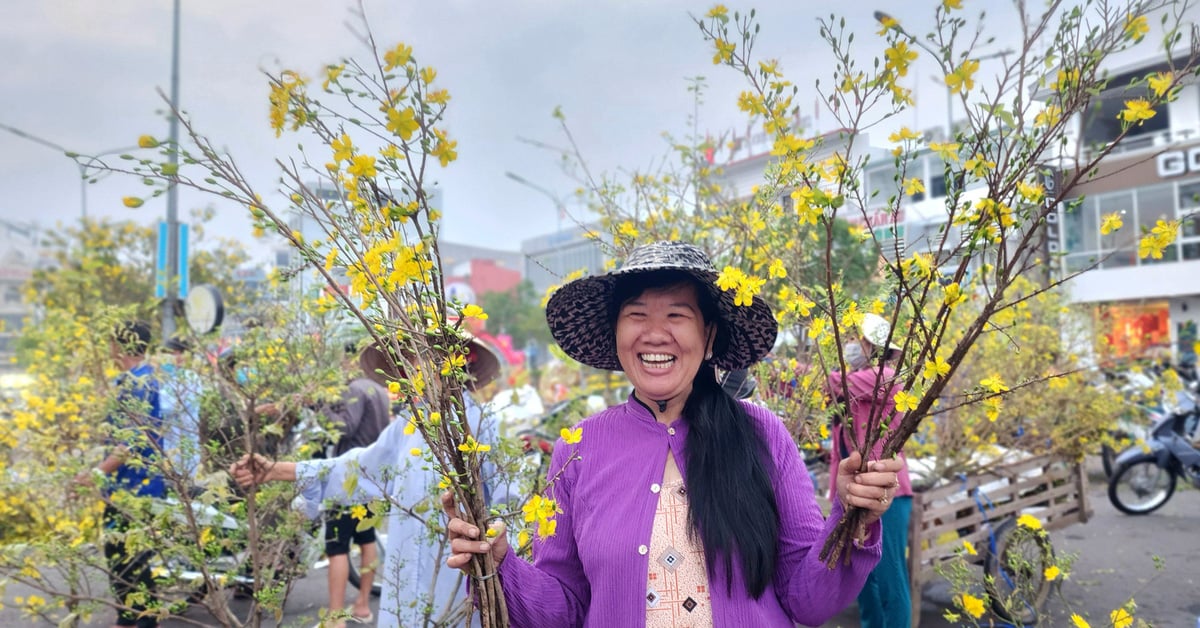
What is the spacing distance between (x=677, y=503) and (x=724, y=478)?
11cm

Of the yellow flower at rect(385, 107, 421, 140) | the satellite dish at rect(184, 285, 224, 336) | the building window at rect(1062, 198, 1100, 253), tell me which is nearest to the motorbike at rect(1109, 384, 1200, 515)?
the yellow flower at rect(385, 107, 421, 140)

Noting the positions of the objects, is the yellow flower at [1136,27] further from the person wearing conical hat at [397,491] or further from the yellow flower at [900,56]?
the person wearing conical hat at [397,491]

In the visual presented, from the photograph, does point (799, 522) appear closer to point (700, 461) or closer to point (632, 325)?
point (700, 461)

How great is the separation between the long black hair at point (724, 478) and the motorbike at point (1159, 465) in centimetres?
628

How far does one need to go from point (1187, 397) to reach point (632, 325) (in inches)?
295

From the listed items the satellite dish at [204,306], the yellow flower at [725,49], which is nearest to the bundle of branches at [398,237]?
the yellow flower at [725,49]

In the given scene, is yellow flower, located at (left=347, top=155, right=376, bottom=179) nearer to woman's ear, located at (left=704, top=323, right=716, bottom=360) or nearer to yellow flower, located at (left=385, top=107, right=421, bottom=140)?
yellow flower, located at (left=385, top=107, right=421, bottom=140)

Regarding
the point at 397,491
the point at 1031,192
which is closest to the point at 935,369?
the point at 1031,192

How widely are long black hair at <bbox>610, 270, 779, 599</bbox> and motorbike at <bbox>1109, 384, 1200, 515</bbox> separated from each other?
247 inches

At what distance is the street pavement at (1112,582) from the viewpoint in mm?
4422

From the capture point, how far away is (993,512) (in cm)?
408

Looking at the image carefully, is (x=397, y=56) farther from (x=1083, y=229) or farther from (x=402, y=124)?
(x=1083, y=229)

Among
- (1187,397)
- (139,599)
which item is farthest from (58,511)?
(1187,397)

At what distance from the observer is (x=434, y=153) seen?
4.57ft
